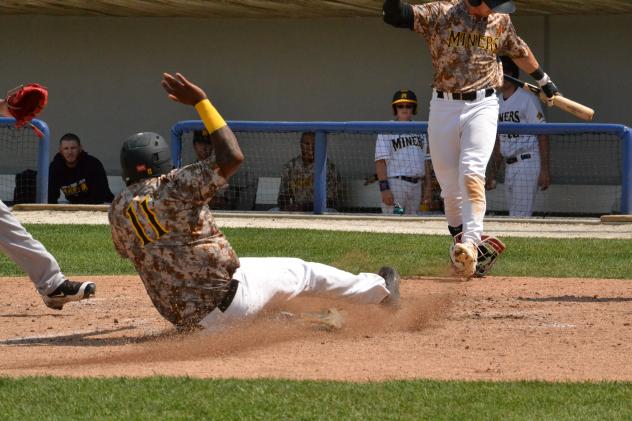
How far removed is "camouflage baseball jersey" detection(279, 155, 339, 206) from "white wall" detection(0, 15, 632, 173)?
1.68 metres

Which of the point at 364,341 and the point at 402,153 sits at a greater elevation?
the point at 402,153

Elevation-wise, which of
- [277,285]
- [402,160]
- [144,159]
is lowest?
[277,285]

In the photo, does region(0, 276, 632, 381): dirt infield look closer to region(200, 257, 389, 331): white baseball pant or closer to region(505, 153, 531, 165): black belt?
region(200, 257, 389, 331): white baseball pant

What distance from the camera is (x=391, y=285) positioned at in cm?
658

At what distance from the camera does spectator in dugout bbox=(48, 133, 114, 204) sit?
1345cm

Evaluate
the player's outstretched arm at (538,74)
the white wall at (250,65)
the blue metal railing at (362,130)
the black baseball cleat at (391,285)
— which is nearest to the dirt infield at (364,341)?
the black baseball cleat at (391,285)

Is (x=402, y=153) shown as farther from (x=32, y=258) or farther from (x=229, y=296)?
(x=229, y=296)

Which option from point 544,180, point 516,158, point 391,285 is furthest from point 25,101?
point 544,180

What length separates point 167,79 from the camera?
18.8ft

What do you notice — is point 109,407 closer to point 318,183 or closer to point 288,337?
point 288,337

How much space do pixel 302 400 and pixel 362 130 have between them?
7.99 m

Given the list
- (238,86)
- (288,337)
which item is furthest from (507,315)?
(238,86)

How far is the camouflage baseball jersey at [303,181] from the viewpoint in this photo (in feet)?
43.1

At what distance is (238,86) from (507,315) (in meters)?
8.57
